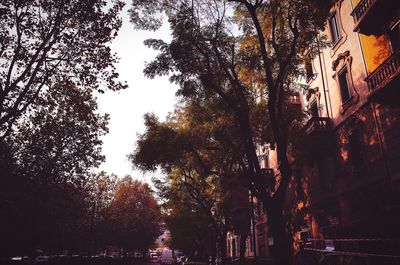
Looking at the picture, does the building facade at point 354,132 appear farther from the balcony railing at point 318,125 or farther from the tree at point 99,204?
the tree at point 99,204

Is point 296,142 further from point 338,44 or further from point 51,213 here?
point 51,213

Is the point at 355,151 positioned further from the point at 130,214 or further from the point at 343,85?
the point at 130,214

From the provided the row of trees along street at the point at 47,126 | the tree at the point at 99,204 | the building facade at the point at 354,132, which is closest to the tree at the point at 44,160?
the row of trees along street at the point at 47,126

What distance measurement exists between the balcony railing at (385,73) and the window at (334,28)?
5394mm

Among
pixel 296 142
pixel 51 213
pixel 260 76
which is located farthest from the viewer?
pixel 51 213

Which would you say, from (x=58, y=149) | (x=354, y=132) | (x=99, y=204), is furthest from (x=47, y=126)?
(x=99, y=204)

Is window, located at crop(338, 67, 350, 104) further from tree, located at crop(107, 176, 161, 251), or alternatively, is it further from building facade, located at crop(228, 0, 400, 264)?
tree, located at crop(107, 176, 161, 251)

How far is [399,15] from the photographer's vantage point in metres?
12.9

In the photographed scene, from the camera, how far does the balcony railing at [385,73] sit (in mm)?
11906

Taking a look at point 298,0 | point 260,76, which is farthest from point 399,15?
point 260,76

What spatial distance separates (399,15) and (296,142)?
24.3ft

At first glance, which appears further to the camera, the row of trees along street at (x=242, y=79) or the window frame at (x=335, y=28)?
the window frame at (x=335, y=28)

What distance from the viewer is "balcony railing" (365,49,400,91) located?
469 inches

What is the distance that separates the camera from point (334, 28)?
18.6m
